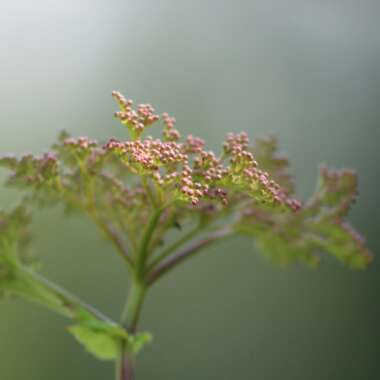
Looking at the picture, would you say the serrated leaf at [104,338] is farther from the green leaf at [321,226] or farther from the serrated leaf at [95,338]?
the green leaf at [321,226]

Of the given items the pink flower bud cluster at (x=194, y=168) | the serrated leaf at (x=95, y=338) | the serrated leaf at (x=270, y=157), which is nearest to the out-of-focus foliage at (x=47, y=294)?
the serrated leaf at (x=95, y=338)

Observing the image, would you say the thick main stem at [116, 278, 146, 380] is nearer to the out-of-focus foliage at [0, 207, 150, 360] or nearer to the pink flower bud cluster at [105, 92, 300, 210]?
the out-of-focus foliage at [0, 207, 150, 360]

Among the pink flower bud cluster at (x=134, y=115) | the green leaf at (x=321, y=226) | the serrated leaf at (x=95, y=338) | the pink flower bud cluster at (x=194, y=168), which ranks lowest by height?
the serrated leaf at (x=95, y=338)

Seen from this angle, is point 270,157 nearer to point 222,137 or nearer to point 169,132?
point 169,132

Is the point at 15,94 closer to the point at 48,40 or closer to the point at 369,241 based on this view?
the point at 48,40

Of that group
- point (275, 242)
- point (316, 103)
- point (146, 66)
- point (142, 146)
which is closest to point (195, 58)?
point (146, 66)

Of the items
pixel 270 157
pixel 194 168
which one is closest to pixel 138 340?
pixel 194 168
